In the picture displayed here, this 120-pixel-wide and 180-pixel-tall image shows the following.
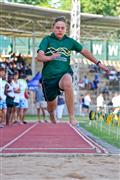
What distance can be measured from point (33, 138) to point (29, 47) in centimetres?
3545

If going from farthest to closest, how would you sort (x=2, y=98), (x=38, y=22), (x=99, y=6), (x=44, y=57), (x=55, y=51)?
(x=99, y=6)
(x=38, y=22)
(x=2, y=98)
(x=55, y=51)
(x=44, y=57)

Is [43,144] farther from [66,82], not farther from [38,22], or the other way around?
[38,22]

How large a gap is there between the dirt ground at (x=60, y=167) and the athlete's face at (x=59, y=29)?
1.94 metres

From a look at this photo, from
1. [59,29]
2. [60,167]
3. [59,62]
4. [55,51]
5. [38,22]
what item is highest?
[38,22]

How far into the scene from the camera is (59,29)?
668cm

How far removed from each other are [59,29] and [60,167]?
2799mm

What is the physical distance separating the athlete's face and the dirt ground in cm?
194

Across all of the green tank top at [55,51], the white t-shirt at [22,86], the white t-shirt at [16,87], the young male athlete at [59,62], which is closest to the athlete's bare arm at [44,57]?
the young male athlete at [59,62]

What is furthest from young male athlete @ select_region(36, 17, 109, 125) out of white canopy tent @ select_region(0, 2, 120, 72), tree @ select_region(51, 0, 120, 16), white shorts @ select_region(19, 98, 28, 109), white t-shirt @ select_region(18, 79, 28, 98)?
tree @ select_region(51, 0, 120, 16)

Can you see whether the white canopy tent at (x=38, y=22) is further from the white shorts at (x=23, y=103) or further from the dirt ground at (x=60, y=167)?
the dirt ground at (x=60, y=167)

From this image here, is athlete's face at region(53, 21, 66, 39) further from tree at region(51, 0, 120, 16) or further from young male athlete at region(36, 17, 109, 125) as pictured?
tree at region(51, 0, 120, 16)

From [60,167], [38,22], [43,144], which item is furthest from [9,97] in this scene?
[38,22]

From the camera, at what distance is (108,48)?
53594 mm

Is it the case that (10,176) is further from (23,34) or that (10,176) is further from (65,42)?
(23,34)
